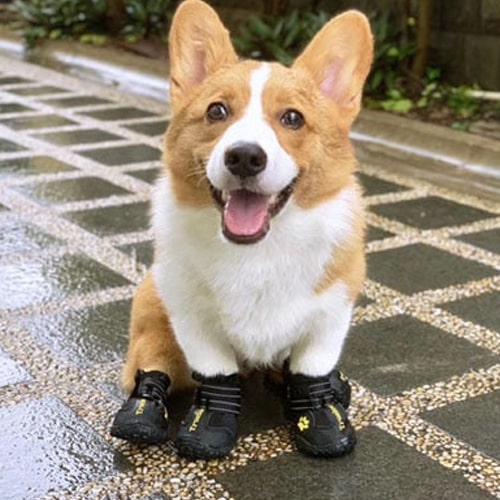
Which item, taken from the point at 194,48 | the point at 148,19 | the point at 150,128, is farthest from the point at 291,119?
the point at 148,19

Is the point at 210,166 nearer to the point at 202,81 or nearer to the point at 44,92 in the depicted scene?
the point at 202,81

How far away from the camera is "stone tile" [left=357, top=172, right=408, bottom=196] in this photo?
5594 millimetres

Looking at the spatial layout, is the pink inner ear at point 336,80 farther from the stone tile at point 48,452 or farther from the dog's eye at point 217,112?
the stone tile at point 48,452

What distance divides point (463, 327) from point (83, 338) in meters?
1.40

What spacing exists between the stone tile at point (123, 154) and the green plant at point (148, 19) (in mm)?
4775

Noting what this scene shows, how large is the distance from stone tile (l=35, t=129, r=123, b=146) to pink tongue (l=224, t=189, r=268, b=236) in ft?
14.0

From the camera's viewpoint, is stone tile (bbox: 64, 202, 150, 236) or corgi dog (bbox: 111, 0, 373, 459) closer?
corgi dog (bbox: 111, 0, 373, 459)

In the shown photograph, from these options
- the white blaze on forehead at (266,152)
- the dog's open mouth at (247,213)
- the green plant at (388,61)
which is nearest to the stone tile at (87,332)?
the dog's open mouth at (247,213)

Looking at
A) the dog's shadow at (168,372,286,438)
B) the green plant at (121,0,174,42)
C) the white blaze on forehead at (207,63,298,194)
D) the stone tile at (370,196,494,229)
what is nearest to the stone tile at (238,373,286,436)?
the dog's shadow at (168,372,286,438)

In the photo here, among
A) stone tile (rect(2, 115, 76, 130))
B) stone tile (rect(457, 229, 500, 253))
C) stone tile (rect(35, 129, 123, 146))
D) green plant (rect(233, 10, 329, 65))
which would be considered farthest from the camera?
green plant (rect(233, 10, 329, 65))

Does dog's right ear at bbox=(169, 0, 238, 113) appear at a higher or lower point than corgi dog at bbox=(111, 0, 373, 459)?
higher

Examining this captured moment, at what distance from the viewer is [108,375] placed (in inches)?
A: 125

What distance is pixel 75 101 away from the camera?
8.12 meters

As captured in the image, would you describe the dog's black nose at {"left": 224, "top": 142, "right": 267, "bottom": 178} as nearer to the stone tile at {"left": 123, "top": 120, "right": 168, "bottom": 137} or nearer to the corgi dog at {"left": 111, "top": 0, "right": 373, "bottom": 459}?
the corgi dog at {"left": 111, "top": 0, "right": 373, "bottom": 459}
